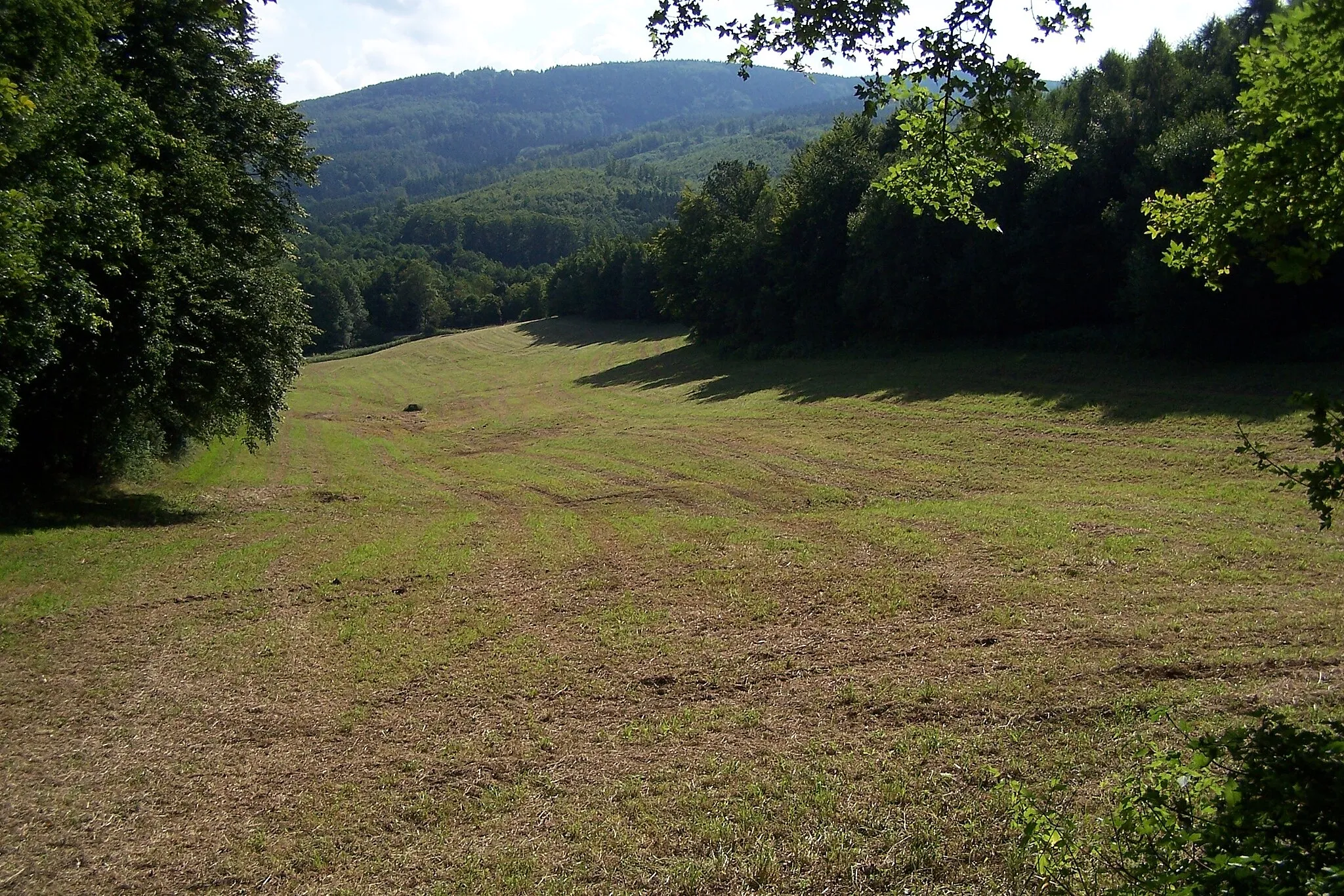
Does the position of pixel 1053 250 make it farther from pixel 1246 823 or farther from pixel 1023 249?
pixel 1246 823

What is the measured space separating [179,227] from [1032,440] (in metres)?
20.7

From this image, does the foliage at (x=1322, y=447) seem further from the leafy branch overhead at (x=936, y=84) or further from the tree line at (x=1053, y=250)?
the tree line at (x=1053, y=250)

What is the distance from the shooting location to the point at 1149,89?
1298 inches

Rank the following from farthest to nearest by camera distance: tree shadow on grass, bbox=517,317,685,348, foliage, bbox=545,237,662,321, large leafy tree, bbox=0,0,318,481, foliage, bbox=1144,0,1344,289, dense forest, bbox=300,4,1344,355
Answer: foliage, bbox=545,237,662,321 < tree shadow on grass, bbox=517,317,685,348 < dense forest, bbox=300,4,1344,355 < large leafy tree, bbox=0,0,318,481 < foliage, bbox=1144,0,1344,289

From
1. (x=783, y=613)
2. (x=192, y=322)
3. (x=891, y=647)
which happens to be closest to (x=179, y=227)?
(x=192, y=322)

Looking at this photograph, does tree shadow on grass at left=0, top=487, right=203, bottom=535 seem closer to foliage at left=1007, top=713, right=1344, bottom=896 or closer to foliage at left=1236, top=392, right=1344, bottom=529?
foliage at left=1007, top=713, right=1344, bottom=896

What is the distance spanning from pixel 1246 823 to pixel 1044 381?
88.5ft

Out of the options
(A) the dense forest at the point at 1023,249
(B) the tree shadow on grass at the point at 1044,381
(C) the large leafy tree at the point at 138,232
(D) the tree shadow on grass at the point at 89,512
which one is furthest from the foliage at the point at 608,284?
(D) the tree shadow on grass at the point at 89,512

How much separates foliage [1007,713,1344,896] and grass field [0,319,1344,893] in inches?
70.1

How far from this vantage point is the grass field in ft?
20.4

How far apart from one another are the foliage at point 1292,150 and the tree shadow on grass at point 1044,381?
11735 millimetres

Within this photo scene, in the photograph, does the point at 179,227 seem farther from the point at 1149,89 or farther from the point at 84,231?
the point at 1149,89

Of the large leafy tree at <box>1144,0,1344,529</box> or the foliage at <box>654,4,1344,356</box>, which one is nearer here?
the large leafy tree at <box>1144,0,1344,529</box>

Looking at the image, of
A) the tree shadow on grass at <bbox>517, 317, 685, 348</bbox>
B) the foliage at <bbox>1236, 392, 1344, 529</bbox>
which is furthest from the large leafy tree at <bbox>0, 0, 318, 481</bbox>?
the tree shadow on grass at <bbox>517, 317, 685, 348</bbox>
